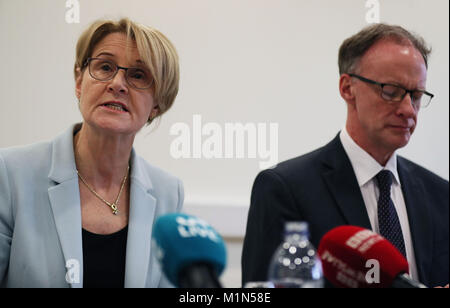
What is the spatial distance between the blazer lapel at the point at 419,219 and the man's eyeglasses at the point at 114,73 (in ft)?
3.05

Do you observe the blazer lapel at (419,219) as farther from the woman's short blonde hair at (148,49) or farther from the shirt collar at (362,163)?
the woman's short blonde hair at (148,49)

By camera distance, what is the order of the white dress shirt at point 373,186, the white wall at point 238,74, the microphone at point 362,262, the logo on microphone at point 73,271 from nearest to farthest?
the microphone at point 362,262 < the logo on microphone at point 73,271 < the white dress shirt at point 373,186 < the white wall at point 238,74

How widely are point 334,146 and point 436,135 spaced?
1551 mm

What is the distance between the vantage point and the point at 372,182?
69.7 inches

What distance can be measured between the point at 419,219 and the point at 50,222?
117cm

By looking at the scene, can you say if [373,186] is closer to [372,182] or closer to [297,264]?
[372,182]

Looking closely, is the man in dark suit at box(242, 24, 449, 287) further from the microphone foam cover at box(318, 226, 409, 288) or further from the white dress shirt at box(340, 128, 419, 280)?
the microphone foam cover at box(318, 226, 409, 288)

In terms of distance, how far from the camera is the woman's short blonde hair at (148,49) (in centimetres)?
185

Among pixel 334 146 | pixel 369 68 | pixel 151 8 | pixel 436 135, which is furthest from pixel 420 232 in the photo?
pixel 151 8

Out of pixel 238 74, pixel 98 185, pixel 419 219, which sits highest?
pixel 238 74

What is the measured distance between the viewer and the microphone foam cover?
1006 mm

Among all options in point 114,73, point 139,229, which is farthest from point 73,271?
point 114,73

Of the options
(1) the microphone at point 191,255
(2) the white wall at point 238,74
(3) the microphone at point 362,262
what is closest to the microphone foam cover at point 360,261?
(3) the microphone at point 362,262
